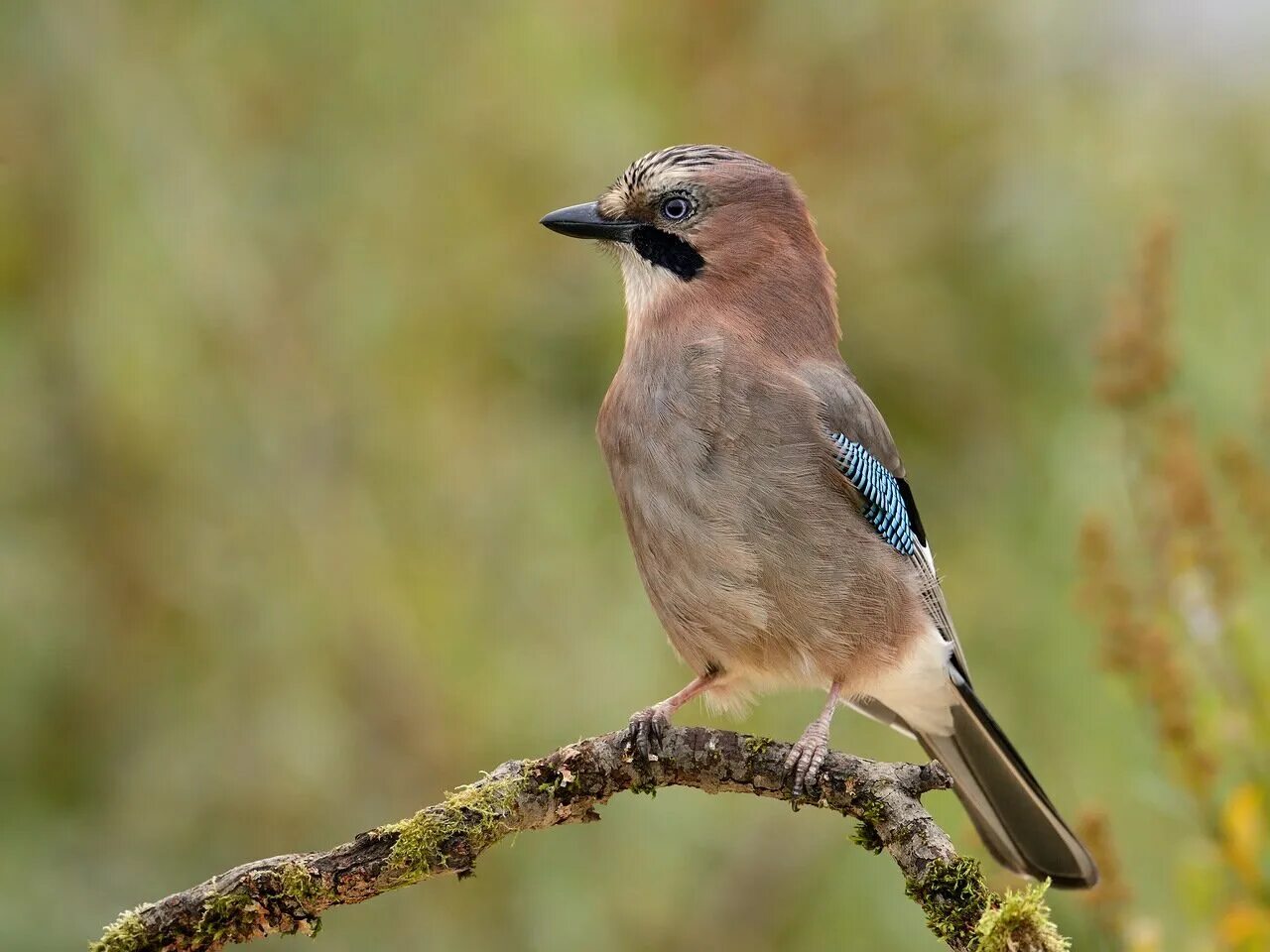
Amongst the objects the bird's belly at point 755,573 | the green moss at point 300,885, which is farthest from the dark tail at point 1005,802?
the green moss at point 300,885

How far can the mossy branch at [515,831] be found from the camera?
85.4 inches

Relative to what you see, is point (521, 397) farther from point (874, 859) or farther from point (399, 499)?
point (874, 859)

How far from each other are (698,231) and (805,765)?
1.32 meters

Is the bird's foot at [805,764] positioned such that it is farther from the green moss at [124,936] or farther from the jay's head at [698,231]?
the jay's head at [698,231]

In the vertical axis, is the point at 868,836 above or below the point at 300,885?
below

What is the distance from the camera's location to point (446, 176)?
4941 mm

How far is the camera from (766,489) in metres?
3.04

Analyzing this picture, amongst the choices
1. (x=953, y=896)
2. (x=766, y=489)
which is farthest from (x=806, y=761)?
(x=766, y=489)

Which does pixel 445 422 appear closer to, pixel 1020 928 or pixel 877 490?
pixel 877 490

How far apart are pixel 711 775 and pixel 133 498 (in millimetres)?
2664

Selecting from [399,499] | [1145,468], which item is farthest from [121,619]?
[1145,468]

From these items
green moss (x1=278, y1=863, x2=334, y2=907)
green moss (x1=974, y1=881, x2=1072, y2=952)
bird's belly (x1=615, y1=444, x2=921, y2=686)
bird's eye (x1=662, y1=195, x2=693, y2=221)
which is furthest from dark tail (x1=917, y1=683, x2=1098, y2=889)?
green moss (x1=278, y1=863, x2=334, y2=907)

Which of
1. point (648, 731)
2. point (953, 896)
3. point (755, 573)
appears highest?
point (755, 573)

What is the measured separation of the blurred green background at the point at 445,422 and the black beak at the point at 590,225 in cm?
132
